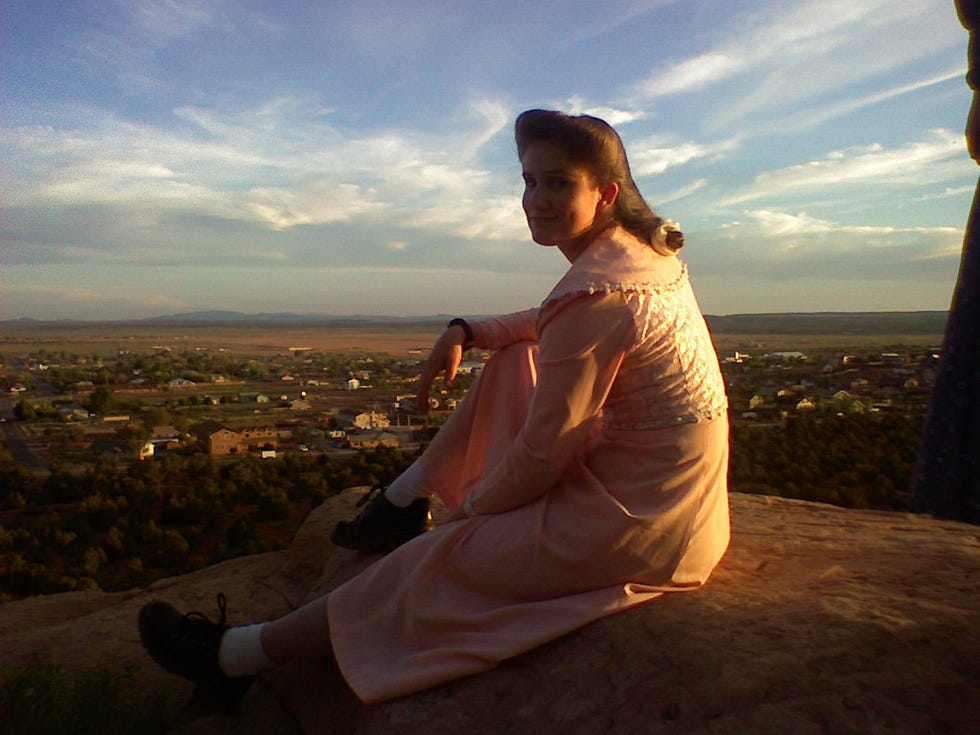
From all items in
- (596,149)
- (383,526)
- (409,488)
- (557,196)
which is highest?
(596,149)

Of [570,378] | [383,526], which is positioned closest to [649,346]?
[570,378]

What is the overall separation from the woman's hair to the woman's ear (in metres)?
0.01

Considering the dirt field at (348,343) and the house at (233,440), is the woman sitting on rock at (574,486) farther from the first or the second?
the dirt field at (348,343)

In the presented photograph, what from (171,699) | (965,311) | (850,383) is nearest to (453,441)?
(171,699)

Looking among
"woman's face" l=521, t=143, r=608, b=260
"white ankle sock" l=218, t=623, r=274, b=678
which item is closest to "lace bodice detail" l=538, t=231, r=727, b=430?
"woman's face" l=521, t=143, r=608, b=260

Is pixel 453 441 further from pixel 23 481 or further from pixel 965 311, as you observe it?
pixel 23 481

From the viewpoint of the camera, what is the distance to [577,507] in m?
2.37

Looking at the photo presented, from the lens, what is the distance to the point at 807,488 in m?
6.50

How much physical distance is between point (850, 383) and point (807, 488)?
27.7 ft

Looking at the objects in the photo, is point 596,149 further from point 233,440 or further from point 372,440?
point 233,440

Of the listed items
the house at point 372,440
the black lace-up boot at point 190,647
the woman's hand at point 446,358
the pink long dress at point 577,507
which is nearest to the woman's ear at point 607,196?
the pink long dress at point 577,507

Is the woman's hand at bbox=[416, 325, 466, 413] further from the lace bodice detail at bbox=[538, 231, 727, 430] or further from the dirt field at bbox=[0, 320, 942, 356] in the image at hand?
the dirt field at bbox=[0, 320, 942, 356]

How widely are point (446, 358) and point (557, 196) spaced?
0.99 metres

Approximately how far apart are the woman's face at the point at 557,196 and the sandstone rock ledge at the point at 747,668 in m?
1.21
